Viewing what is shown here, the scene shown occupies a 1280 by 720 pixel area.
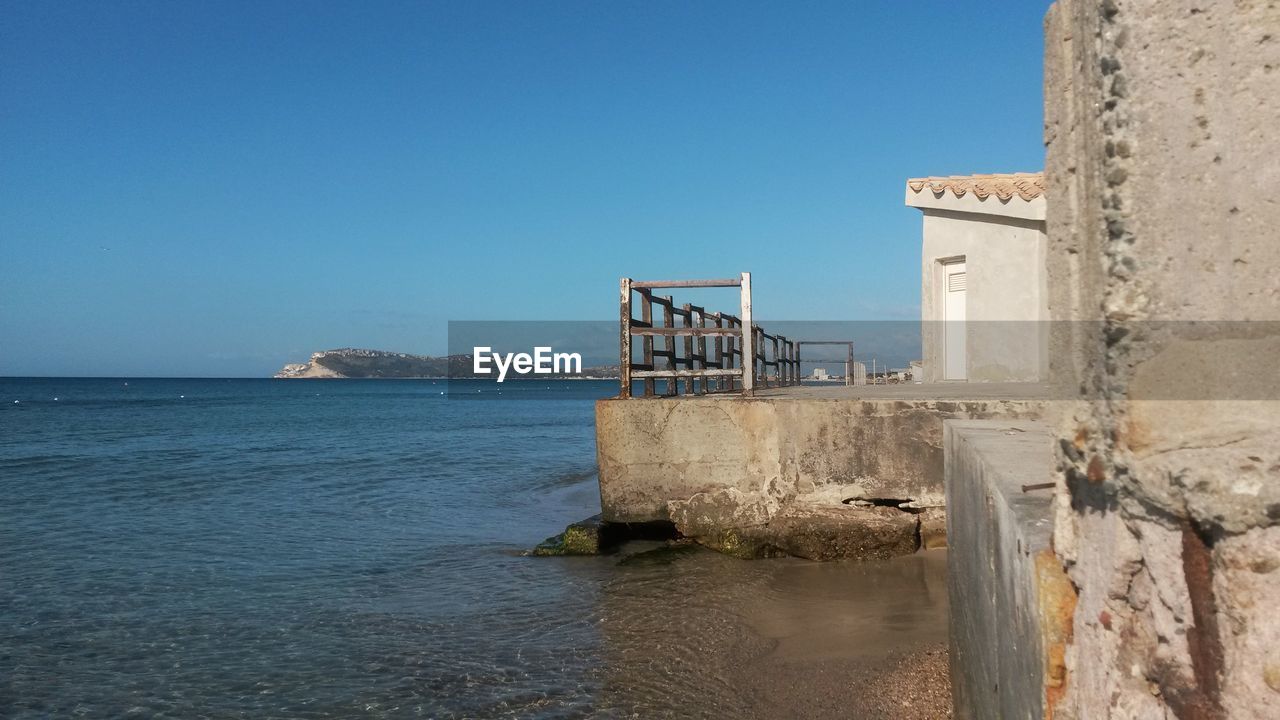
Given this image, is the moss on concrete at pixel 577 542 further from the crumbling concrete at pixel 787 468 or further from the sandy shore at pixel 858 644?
the sandy shore at pixel 858 644

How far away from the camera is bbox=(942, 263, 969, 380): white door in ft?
48.1

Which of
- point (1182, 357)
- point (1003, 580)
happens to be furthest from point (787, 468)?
point (1182, 357)

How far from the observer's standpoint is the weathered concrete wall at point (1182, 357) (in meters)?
1.44

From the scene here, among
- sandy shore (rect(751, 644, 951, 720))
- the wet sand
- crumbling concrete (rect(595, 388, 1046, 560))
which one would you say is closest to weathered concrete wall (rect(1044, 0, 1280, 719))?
sandy shore (rect(751, 644, 951, 720))

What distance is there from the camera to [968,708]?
140 inches

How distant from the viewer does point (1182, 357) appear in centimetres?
153

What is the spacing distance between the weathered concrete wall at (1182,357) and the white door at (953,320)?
1359cm

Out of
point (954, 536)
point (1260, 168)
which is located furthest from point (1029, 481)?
point (954, 536)

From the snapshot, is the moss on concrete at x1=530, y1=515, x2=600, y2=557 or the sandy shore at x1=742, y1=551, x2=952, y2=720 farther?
the moss on concrete at x1=530, y1=515, x2=600, y2=557

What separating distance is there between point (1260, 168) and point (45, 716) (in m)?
6.73

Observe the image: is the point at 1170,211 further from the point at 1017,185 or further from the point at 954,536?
the point at 1017,185

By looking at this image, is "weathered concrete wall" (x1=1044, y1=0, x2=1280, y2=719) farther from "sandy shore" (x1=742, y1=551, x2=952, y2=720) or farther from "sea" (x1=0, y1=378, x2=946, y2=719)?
"sea" (x1=0, y1=378, x2=946, y2=719)

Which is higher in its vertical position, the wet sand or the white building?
the white building

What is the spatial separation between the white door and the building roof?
1.30 m
